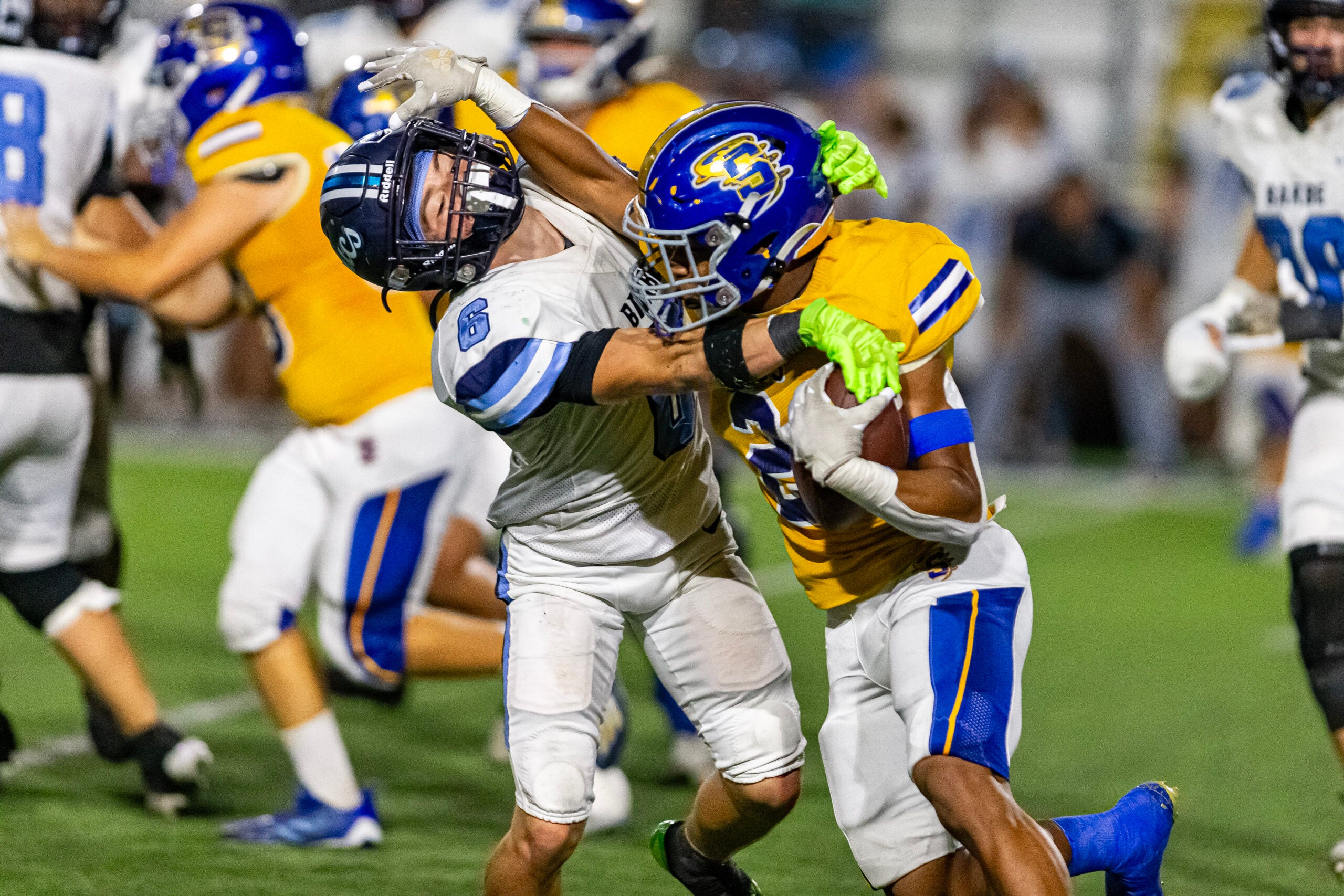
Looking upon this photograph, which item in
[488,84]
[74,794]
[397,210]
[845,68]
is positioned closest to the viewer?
[397,210]

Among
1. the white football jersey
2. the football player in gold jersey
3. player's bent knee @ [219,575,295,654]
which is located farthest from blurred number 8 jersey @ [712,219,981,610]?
the white football jersey

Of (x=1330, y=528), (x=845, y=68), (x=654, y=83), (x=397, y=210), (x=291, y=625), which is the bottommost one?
(x=845, y=68)

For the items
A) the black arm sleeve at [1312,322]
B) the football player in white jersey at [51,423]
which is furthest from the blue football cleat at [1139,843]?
the football player in white jersey at [51,423]

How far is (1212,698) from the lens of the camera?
5.94 m

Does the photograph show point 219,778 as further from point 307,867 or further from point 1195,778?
point 1195,778

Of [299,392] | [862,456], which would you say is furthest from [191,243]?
[862,456]

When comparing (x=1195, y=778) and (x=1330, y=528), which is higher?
(x=1330, y=528)

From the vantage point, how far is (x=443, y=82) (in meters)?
→ 3.16

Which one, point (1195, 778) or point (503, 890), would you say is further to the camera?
point (1195, 778)

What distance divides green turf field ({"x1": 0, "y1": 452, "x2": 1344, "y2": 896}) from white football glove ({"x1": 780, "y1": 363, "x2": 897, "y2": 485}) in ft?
4.97

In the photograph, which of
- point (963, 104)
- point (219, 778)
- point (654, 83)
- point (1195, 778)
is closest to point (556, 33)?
point (654, 83)

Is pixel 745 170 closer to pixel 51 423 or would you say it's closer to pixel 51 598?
pixel 51 423

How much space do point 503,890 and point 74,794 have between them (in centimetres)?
186

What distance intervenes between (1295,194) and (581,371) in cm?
222
